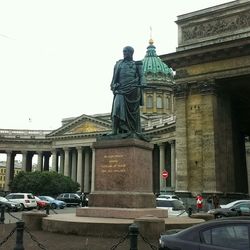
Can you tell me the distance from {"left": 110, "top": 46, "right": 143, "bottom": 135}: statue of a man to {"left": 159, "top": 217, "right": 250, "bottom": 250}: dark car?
9035 mm

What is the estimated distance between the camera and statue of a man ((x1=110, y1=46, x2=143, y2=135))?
1748 centimetres

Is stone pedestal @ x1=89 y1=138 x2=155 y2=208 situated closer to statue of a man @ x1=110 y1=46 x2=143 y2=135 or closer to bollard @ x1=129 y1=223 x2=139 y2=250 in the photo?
statue of a man @ x1=110 y1=46 x2=143 y2=135

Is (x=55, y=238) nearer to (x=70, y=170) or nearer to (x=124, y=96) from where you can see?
(x=124, y=96)

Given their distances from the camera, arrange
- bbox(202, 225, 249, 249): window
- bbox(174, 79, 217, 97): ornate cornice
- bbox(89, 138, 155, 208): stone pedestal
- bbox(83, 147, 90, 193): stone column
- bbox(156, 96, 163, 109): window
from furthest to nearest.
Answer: bbox(156, 96, 163, 109): window
bbox(83, 147, 90, 193): stone column
bbox(174, 79, 217, 97): ornate cornice
bbox(89, 138, 155, 208): stone pedestal
bbox(202, 225, 249, 249): window

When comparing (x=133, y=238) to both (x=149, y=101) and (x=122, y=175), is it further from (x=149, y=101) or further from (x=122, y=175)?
(x=149, y=101)

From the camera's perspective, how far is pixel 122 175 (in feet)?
53.3

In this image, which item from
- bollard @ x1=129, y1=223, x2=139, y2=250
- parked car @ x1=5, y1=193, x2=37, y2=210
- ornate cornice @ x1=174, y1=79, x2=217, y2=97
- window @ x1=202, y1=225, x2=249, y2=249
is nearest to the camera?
window @ x1=202, y1=225, x2=249, y2=249

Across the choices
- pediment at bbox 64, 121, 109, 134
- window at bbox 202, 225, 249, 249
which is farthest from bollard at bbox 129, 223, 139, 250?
pediment at bbox 64, 121, 109, 134

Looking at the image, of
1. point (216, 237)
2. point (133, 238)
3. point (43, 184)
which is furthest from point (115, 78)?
point (43, 184)

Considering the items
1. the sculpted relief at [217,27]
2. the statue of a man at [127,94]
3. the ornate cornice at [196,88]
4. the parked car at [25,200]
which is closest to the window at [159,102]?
the parked car at [25,200]

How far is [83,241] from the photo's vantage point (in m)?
13.3

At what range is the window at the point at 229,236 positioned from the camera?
793 centimetres

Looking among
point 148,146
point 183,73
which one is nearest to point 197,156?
point 183,73

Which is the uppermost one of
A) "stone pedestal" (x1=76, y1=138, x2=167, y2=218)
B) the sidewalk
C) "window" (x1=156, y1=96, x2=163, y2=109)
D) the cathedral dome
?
the cathedral dome
